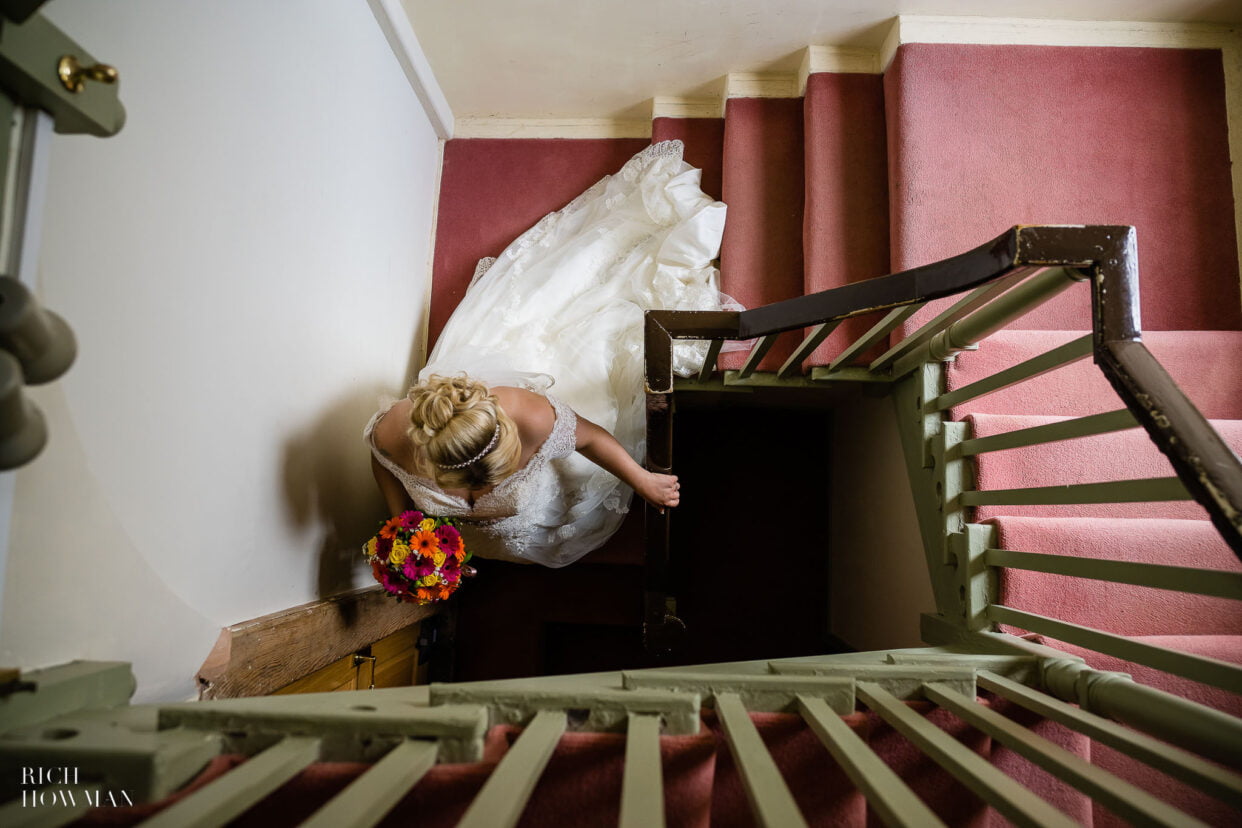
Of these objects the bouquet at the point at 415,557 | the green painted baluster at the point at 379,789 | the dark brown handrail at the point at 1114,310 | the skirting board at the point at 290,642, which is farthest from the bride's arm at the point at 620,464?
the green painted baluster at the point at 379,789

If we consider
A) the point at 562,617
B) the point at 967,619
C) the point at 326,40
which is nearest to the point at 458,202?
the point at 326,40

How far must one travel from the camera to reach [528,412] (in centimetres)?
204

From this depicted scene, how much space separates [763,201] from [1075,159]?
1221 mm

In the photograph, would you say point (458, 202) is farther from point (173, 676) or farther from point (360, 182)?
point (173, 676)

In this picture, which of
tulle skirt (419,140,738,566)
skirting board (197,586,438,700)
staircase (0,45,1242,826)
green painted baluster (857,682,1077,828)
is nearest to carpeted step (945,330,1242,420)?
staircase (0,45,1242,826)

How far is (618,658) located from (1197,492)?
9.72 feet

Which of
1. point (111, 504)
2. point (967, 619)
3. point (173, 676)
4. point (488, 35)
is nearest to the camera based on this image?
point (111, 504)

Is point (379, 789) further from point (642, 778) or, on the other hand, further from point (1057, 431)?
point (1057, 431)

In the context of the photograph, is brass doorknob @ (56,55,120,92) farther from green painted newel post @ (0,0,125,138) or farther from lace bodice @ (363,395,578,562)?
lace bodice @ (363,395,578,562)

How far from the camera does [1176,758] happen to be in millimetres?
965

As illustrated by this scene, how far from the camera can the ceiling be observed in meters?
2.70

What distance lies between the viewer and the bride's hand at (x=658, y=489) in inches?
92.3

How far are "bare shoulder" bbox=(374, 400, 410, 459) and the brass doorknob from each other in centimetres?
122

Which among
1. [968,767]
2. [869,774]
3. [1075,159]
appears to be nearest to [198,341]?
[869,774]
